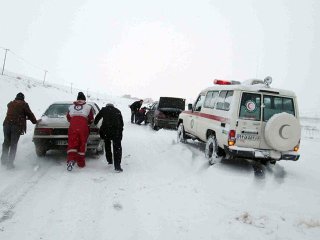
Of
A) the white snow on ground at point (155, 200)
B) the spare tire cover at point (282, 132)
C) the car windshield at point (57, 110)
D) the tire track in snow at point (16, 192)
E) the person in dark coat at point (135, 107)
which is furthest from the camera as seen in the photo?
the person in dark coat at point (135, 107)

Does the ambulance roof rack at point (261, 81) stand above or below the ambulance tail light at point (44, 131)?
above

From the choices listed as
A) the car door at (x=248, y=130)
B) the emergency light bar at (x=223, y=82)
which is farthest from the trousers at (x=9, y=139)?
the emergency light bar at (x=223, y=82)

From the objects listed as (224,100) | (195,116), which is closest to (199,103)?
(195,116)

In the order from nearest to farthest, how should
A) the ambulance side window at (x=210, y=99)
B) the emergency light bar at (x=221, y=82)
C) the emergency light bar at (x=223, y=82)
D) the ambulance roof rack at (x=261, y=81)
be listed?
the ambulance roof rack at (x=261, y=81) → the ambulance side window at (x=210, y=99) → the emergency light bar at (x=223, y=82) → the emergency light bar at (x=221, y=82)

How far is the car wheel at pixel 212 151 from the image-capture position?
27.8 feet

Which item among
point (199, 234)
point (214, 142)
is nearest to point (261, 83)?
point (214, 142)

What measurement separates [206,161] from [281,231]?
14.4 ft

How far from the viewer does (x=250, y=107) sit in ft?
25.6

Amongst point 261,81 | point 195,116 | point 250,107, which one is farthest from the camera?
point 195,116

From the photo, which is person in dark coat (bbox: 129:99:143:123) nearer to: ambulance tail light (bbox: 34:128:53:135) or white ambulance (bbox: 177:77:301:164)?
ambulance tail light (bbox: 34:128:53:135)

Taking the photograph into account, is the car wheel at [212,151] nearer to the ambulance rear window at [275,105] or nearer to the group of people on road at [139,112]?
the ambulance rear window at [275,105]

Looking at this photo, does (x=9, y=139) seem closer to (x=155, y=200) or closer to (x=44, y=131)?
(x=44, y=131)

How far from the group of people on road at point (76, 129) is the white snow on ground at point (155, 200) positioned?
1.11 ft

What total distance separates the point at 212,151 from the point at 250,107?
1.77m
